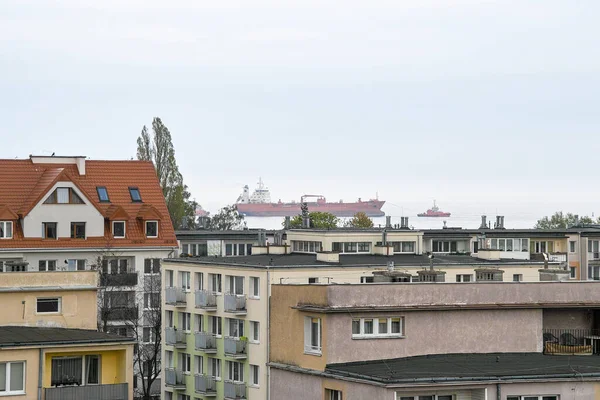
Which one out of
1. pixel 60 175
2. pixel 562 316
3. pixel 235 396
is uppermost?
pixel 60 175

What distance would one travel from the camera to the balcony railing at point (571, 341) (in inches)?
2339

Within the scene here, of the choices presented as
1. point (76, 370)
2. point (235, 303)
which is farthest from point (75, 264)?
point (76, 370)

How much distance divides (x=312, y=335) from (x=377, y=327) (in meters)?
2.80

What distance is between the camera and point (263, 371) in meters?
68.9

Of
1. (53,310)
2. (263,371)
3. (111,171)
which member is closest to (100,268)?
(111,171)

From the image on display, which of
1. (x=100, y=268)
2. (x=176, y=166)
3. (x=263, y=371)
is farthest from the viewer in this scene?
(x=176, y=166)

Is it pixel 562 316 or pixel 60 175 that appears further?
pixel 60 175

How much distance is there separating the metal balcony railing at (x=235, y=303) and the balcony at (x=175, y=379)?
6.00 m

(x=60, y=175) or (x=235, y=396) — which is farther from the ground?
(x=60, y=175)

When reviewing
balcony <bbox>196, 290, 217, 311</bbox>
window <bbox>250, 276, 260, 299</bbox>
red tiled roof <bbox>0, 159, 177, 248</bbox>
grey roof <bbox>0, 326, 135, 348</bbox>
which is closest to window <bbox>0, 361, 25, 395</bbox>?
grey roof <bbox>0, 326, 135, 348</bbox>

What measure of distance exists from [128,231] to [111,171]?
23.3 ft

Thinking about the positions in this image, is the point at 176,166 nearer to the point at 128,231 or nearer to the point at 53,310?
the point at 128,231

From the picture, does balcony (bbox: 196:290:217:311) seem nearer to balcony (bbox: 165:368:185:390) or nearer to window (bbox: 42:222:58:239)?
balcony (bbox: 165:368:185:390)

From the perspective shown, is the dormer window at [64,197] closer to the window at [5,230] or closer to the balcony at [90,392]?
the window at [5,230]
